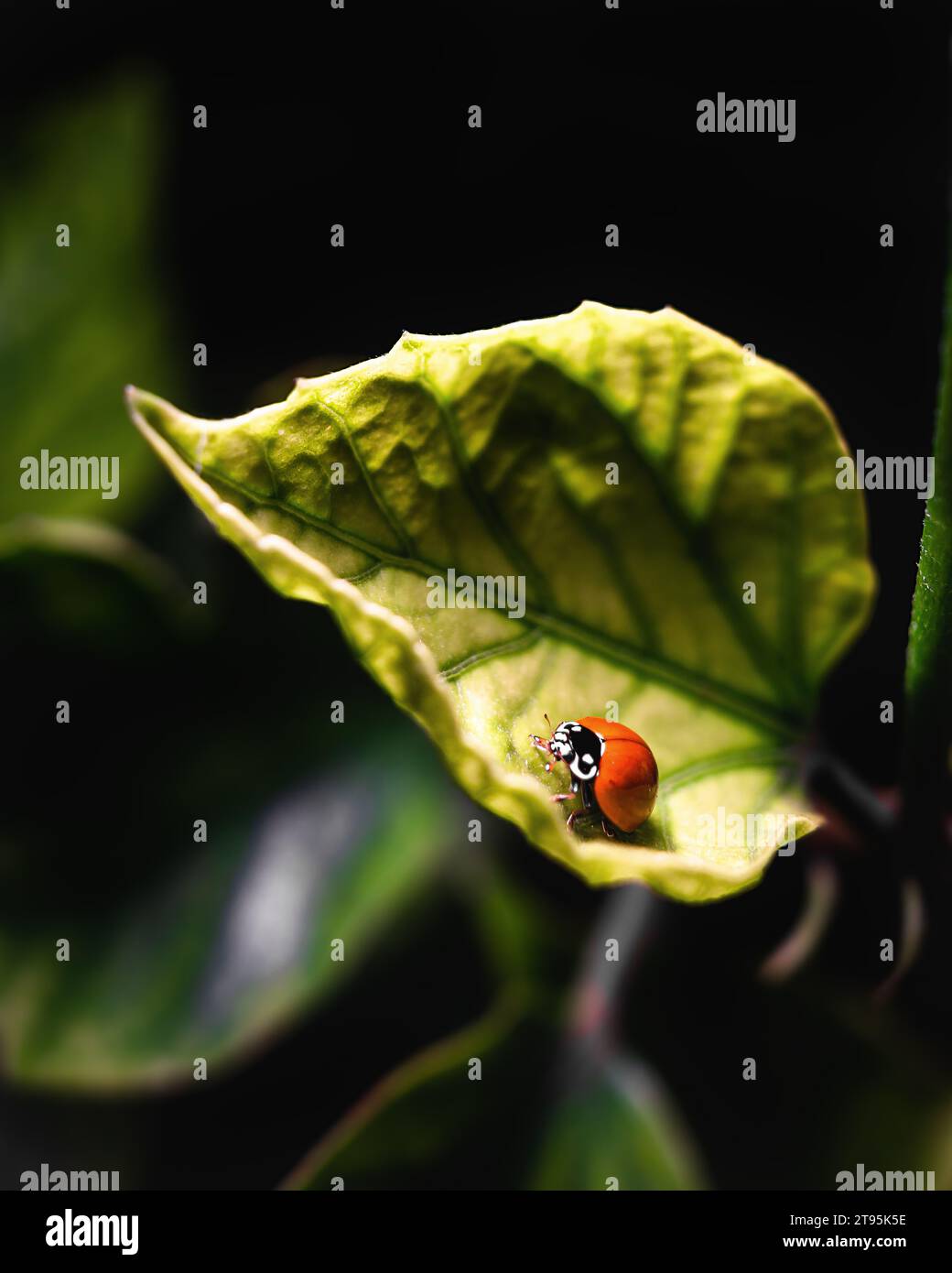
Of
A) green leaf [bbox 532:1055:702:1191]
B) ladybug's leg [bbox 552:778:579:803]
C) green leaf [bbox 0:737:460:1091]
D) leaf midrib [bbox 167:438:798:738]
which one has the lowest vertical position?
green leaf [bbox 532:1055:702:1191]

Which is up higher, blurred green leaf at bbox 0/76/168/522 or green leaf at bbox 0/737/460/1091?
blurred green leaf at bbox 0/76/168/522

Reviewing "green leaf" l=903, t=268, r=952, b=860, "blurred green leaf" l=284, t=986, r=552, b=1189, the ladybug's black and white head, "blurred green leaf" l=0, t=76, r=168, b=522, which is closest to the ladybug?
the ladybug's black and white head

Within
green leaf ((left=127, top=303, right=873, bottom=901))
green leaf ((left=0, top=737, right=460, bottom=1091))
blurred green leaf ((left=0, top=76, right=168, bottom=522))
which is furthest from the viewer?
blurred green leaf ((left=0, top=76, right=168, bottom=522))

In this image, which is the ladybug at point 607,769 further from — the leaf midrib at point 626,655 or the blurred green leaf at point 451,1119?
the blurred green leaf at point 451,1119

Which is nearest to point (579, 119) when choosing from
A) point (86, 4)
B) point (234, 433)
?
point (86, 4)

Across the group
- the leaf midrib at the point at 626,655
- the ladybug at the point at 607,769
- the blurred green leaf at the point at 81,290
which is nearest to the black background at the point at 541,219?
the blurred green leaf at the point at 81,290

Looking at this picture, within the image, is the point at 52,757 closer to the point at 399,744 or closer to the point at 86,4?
the point at 399,744

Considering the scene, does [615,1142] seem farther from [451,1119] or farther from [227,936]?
[227,936]

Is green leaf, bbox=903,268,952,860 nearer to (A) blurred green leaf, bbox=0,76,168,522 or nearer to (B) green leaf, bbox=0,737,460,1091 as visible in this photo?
(B) green leaf, bbox=0,737,460,1091
